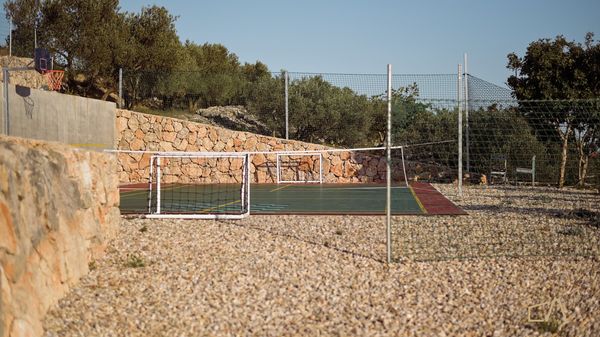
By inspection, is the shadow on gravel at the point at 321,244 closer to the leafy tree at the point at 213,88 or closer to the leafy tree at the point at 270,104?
the leafy tree at the point at 270,104

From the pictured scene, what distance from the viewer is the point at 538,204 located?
1669 centimetres

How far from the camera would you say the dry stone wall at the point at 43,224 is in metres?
5.54

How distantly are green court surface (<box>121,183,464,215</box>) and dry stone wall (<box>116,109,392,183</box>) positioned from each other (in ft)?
12.0

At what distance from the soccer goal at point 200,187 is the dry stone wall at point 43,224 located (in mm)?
4167

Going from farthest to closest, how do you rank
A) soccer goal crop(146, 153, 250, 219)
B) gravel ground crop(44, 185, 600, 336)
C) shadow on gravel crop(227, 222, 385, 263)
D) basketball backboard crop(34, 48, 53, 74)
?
1. basketball backboard crop(34, 48, 53, 74)
2. soccer goal crop(146, 153, 250, 219)
3. shadow on gravel crop(227, 222, 385, 263)
4. gravel ground crop(44, 185, 600, 336)

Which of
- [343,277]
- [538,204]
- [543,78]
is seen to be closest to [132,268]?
[343,277]

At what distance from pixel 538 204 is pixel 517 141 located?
5.92 feet

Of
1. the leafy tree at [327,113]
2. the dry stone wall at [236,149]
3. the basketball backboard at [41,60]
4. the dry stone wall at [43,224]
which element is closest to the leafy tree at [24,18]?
the dry stone wall at [236,149]

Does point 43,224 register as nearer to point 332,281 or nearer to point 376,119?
point 332,281

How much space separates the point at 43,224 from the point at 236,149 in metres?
20.3

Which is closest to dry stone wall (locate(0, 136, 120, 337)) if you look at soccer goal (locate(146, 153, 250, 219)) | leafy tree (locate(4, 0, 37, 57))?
soccer goal (locate(146, 153, 250, 219))

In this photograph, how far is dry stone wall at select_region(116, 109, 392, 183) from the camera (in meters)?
26.2

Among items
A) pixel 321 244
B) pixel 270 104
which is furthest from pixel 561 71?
pixel 321 244

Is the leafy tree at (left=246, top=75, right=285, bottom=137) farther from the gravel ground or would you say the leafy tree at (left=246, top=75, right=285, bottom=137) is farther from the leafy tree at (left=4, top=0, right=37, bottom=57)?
the gravel ground
